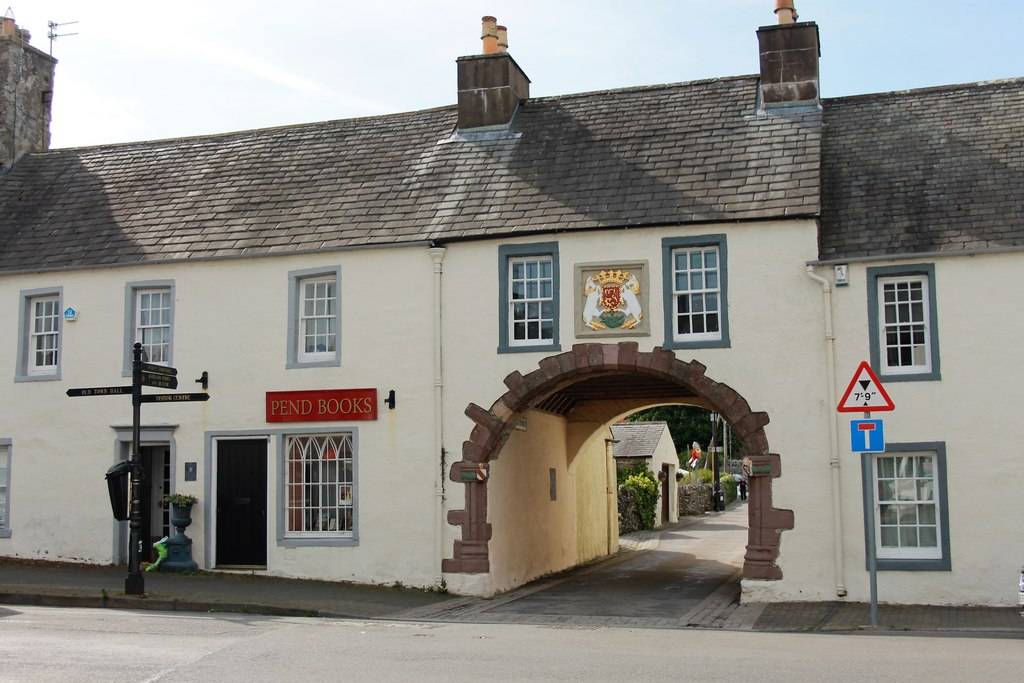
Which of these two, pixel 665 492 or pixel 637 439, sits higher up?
pixel 637 439

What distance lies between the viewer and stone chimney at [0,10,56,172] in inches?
965

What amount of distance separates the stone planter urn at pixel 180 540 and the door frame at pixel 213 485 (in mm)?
255

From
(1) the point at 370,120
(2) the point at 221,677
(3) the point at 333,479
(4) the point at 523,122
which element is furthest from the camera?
(1) the point at 370,120

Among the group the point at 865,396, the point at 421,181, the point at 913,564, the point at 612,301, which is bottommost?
the point at 913,564

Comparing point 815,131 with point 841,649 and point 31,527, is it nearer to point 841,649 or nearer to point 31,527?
point 841,649

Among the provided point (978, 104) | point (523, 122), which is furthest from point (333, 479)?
point (978, 104)

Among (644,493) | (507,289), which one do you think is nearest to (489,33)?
(507,289)

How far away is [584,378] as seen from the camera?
62.4 feet

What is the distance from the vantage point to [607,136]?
20.7m

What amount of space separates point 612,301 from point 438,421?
327 centimetres

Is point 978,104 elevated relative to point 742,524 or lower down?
elevated

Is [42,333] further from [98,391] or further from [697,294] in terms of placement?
[697,294]

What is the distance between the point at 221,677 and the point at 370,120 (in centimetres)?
1494

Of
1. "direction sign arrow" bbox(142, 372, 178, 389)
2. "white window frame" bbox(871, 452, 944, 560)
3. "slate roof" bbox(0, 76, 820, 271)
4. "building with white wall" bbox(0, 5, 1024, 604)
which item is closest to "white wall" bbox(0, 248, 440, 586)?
"building with white wall" bbox(0, 5, 1024, 604)
